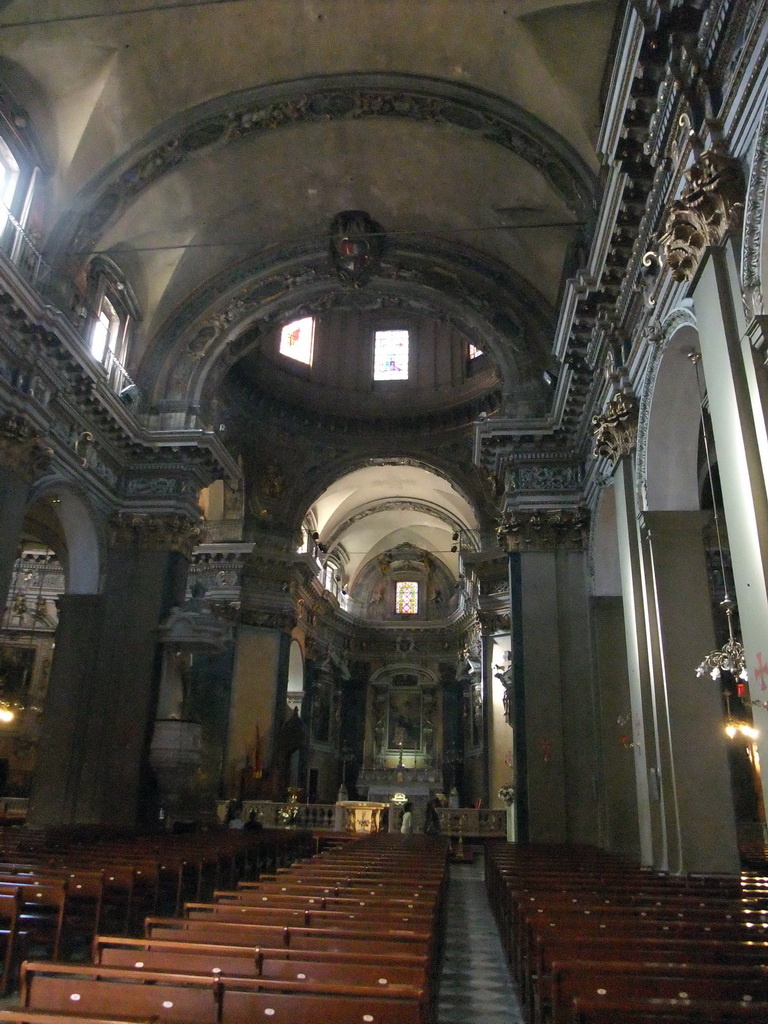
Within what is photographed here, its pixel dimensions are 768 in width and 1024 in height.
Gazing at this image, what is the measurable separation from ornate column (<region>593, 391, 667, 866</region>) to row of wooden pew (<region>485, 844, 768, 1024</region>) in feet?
4.93

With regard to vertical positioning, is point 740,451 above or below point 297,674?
below

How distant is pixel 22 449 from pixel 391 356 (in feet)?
54.6

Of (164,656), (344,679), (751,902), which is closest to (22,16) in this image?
(164,656)

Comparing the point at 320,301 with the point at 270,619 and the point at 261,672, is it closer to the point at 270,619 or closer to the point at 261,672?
the point at 270,619

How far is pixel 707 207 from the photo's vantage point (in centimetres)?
644

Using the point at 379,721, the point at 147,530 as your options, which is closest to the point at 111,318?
the point at 147,530

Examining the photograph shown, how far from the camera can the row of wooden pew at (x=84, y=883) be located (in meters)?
5.39

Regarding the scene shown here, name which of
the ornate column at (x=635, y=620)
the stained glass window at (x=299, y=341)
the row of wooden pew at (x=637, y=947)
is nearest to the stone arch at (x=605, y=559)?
the ornate column at (x=635, y=620)

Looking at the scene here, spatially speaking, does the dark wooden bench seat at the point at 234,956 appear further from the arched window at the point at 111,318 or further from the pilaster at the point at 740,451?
the arched window at the point at 111,318

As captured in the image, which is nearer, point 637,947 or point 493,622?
point 637,947

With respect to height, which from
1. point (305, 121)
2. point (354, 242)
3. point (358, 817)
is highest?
point (305, 121)

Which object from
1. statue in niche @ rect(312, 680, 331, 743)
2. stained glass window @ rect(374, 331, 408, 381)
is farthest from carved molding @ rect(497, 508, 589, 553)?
statue in niche @ rect(312, 680, 331, 743)

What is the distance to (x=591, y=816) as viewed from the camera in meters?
12.8

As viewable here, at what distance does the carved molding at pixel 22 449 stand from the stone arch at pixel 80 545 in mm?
2347
